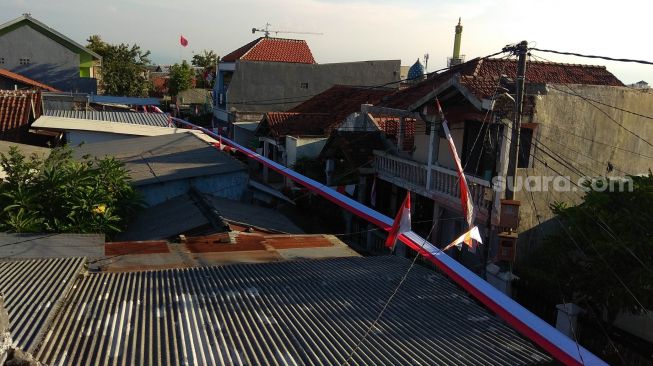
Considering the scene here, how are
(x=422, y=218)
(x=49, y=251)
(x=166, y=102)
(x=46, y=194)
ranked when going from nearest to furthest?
(x=49, y=251) → (x=46, y=194) → (x=422, y=218) → (x=166, y=102)

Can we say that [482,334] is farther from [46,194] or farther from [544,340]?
[46,194]

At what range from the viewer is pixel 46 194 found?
38.1 feet

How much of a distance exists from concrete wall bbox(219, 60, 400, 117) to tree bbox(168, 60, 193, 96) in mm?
20806

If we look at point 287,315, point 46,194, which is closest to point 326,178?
point 46,194

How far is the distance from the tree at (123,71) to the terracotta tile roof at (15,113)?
25.9 meters

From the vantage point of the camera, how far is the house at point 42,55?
39.9 metres

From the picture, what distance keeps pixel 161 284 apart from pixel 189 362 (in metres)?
2.34

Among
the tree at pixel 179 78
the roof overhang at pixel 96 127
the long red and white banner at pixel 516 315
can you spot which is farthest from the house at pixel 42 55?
the long red and white banner at pixel 516 315

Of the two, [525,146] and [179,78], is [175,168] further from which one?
[179,78]

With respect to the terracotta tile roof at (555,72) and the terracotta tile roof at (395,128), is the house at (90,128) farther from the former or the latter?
the terracotta tile roof at (555,72)

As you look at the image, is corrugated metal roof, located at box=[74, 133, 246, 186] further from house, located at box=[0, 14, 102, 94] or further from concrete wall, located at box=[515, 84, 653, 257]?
house, located at box=[0, 14, 102, 94]

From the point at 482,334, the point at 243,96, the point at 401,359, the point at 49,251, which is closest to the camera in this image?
the point at 401,359

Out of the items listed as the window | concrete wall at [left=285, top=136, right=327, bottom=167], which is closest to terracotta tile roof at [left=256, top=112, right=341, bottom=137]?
concrete wall at [left=285, top=136, right=327, bottom=167]

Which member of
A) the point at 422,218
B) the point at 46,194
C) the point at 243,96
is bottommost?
the point at 422,218
